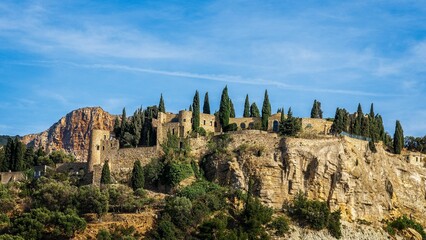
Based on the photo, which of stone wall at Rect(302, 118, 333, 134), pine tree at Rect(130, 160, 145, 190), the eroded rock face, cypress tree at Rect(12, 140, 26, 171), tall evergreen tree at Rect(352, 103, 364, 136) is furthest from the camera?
tall evergreen tree at Rect(352, 103, 364, 136)

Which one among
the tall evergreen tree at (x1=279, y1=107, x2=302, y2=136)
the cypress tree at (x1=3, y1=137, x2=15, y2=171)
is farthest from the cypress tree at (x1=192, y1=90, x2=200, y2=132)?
the cypress tree at (x1=3, y1=137, x2=15, y2=171)

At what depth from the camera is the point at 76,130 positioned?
123 m

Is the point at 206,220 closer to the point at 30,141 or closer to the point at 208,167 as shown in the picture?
the point at 208,167

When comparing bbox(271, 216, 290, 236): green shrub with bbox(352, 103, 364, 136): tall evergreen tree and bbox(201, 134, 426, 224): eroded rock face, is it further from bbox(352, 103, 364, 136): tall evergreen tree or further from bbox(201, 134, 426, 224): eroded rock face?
bbox(352, 103, 364, 136): tall evergreen tree

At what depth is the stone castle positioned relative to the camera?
79.6m

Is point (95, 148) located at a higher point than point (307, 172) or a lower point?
higher

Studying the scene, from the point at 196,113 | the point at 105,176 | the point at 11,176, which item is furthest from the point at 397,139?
the point at 11,176

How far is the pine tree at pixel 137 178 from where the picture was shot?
76312 millimetres

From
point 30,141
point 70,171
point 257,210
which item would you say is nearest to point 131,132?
point 70,171

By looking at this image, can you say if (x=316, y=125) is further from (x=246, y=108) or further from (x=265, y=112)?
(x=246, y=108)

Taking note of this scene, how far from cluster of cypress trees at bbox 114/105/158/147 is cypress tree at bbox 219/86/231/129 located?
6234mm

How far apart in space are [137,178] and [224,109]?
1273 centimetres

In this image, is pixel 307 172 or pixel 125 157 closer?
pixel 307 172

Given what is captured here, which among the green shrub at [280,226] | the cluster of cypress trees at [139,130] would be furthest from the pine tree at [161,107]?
the green shrub at [280,226]
